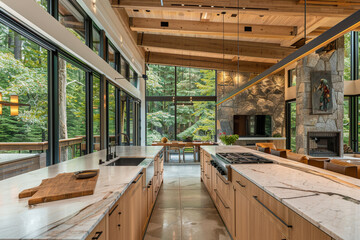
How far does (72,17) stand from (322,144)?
26.7ft

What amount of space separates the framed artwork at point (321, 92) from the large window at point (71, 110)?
23.7 ft

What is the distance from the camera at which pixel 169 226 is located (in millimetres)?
2789

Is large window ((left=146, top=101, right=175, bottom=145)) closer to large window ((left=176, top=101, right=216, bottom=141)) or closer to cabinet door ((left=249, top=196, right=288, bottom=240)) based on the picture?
large window ((left=176, top=101, right=216, bottom=141))

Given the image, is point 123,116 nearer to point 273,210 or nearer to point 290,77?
point 273,210

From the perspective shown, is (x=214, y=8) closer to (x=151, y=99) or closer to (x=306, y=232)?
(x=306, y=232)

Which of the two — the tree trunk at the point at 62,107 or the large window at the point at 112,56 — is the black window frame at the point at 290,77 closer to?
the large window at the point at 112,56

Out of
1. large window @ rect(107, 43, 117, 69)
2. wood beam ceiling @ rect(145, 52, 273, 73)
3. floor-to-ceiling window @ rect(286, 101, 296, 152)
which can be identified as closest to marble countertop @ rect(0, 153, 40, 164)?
large window @ rect(107, 43, 117, 69)

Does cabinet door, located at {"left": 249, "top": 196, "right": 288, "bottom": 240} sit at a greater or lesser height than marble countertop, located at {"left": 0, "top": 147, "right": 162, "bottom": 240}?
lesser

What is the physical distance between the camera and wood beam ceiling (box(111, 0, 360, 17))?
Result: 3.94m

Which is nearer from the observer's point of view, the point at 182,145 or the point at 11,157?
the point at 11,157

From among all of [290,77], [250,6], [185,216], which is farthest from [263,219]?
[290,77]

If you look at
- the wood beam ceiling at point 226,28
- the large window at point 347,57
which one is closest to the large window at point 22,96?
the wood beam ceiling at point 226,28

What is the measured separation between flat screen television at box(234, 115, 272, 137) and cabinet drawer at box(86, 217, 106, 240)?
8.50 meters

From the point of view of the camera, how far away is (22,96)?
1941 millimetres
